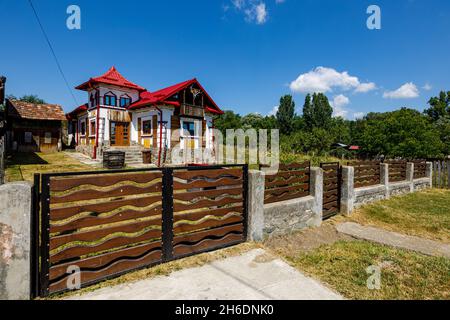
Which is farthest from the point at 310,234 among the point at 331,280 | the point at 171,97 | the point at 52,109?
the point at 52,109

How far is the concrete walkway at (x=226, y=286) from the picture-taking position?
307 centimetres

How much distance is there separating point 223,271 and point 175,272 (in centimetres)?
72

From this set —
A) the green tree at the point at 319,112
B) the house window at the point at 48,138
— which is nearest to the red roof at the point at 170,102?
the house window at the point at 48,138

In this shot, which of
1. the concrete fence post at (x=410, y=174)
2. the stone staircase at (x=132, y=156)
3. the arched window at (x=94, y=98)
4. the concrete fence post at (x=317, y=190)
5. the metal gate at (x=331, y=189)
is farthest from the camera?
the arched window at (x=94, y=98)

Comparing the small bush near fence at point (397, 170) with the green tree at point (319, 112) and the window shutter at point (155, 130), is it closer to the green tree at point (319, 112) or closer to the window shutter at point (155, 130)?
the window shutter at point (155, 130)

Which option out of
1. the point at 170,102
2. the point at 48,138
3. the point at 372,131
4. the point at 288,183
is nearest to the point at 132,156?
the point at 170,102

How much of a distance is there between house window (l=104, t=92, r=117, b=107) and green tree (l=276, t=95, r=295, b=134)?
44.9 meters

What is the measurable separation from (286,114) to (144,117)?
44869 mm

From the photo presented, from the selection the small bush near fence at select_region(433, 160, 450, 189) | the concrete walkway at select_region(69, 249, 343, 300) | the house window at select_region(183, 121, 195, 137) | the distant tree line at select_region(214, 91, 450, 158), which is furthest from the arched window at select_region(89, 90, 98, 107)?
the small bush near fence at select_region(433, 160, 450, 189)

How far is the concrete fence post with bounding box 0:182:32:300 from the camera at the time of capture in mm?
2668

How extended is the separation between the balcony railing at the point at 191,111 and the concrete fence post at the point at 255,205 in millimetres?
14694

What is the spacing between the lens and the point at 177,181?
400 cm

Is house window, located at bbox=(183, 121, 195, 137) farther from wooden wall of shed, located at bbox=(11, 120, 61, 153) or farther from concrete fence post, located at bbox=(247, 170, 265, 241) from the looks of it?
concrete fence post, located at bbox=(247, 170, 265, 241)
